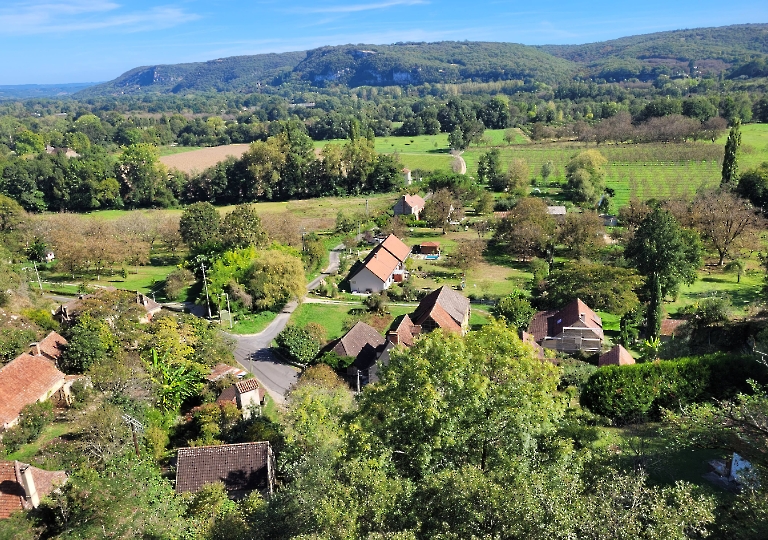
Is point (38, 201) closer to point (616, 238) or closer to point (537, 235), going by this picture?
point (537, 235)

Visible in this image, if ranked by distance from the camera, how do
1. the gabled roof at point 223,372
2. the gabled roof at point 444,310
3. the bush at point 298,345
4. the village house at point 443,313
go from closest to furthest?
the gabled roof at point 223,372 < the bush at point 298,345 < the village house at point 443,313 < the gabled roof at point 444,310

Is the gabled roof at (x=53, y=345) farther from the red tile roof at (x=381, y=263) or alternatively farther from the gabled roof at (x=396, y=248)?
the gabled roof at (x=396, y=248)

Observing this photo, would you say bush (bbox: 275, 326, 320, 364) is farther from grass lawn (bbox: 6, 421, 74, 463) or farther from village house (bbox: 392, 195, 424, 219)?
village house (bbox: 392, 195, 424, 219)

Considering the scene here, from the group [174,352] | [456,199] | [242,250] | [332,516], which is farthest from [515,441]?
[456,199]

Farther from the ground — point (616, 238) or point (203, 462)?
point (203, 462)

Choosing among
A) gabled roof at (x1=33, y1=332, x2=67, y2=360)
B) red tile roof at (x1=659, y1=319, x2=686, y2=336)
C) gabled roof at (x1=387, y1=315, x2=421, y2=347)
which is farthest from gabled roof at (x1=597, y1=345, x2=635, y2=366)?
gabled roof at (x1=33, y1=332, x2=67, y2=360)

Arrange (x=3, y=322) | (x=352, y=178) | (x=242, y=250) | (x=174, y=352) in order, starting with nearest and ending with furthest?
(x=174, y=352), (x=3, y=322), (x=242, y=250), (x=352, y=178)

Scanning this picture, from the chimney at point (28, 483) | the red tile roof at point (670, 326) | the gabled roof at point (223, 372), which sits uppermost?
the chimney at point (28, 483)

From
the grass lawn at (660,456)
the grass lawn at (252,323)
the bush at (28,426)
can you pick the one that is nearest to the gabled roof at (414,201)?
the grass lawn at (252,323)
